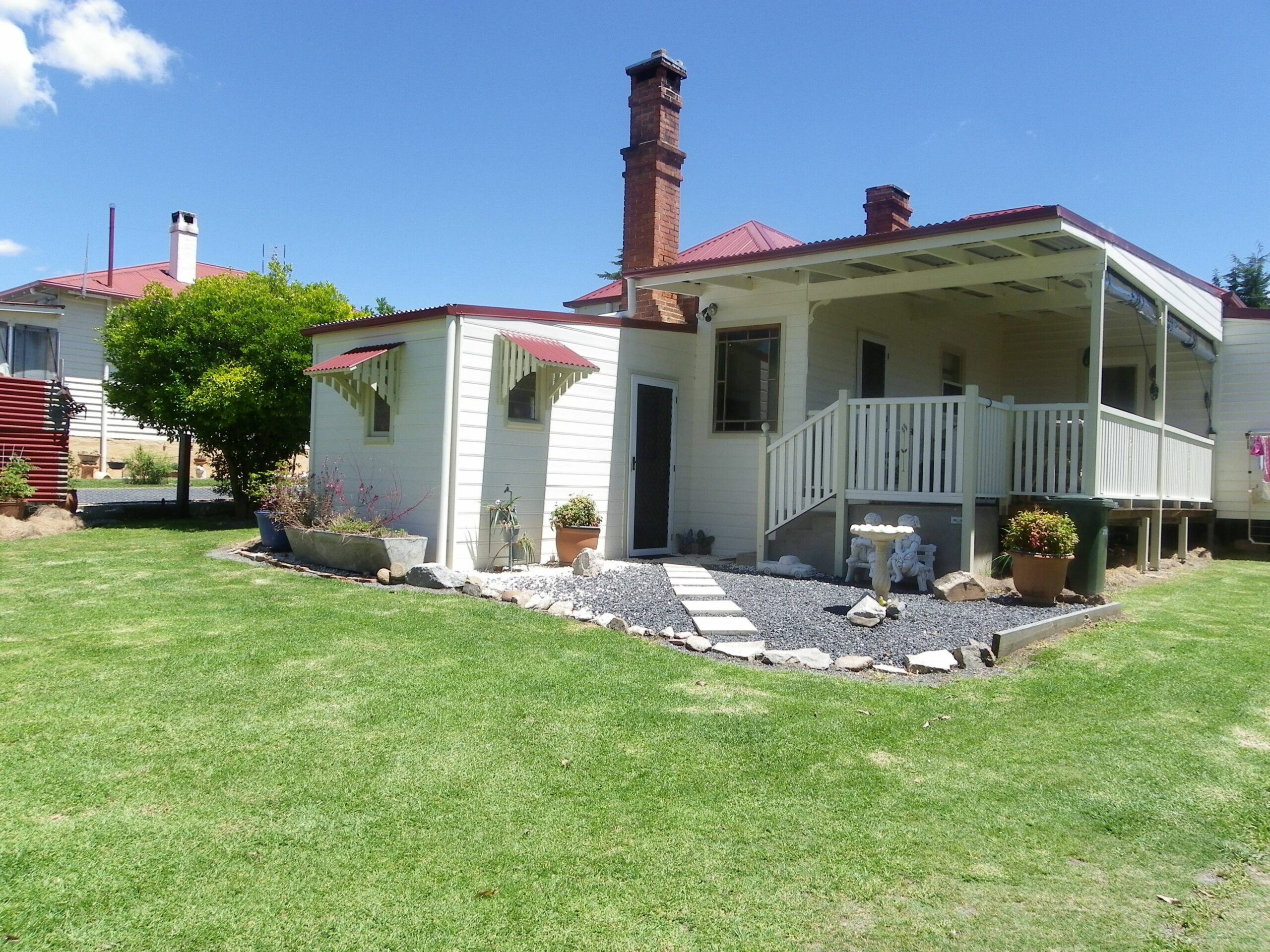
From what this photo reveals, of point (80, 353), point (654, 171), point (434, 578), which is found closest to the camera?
point (434, 578)

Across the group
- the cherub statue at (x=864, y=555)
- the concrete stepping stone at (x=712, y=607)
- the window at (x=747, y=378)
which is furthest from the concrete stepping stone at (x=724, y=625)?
the window at (x=747, y=378)

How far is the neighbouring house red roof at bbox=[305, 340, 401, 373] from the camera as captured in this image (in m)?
8.78

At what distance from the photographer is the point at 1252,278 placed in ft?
78.2

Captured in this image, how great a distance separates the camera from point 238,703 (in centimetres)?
427

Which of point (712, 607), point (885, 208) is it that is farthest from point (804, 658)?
point (885, 208)

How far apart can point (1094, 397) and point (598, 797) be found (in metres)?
6.67

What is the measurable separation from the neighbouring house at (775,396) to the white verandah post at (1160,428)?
0.04 meters

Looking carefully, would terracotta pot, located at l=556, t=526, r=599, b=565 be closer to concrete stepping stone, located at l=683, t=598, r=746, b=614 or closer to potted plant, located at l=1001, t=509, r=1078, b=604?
concrete stepping stone, located at l=683, t=598, r=746, b=614

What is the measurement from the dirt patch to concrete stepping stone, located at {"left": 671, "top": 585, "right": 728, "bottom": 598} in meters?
7.98

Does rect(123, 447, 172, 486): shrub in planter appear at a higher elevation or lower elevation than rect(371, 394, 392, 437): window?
lower

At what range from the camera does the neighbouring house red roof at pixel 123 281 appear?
69.8 ft

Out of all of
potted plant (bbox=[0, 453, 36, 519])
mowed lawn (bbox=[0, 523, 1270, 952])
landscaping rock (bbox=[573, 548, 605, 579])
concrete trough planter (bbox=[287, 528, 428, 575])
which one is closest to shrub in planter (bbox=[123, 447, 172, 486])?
potted plant (bbox=[0, 453, 36, 519])

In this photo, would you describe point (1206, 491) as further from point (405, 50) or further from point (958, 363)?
point (405, 50)

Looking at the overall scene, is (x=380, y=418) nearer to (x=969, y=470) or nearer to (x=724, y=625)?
(x=724, y=625)
